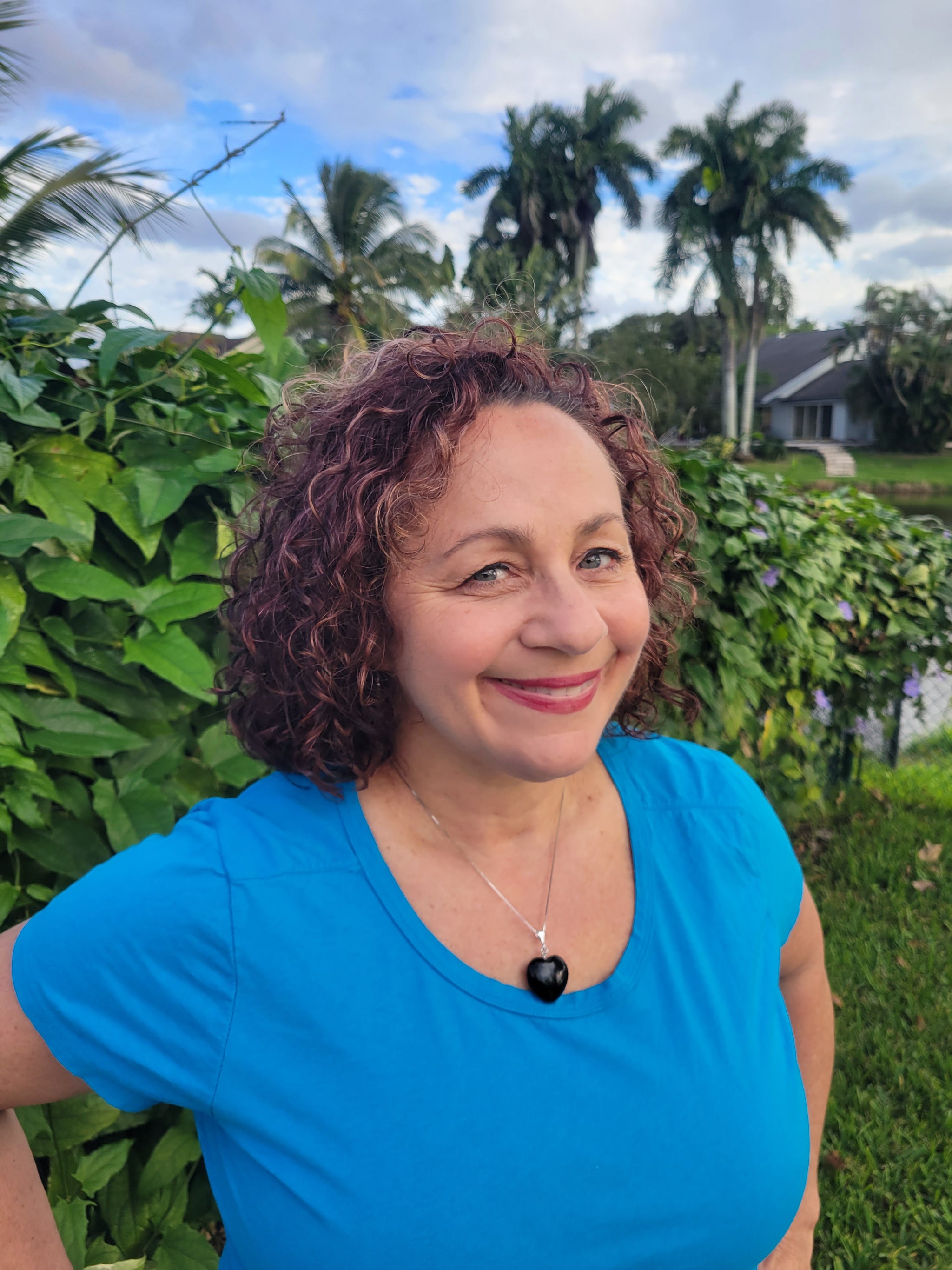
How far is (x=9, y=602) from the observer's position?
1.34 meters

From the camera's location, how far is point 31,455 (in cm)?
145

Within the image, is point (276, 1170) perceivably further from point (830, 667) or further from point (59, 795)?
point (830, 667)

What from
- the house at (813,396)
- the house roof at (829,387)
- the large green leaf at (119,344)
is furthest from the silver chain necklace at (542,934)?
the house roof at (829,387)

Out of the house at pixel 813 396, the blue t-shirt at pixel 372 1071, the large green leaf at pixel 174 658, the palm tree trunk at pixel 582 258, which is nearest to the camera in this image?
the blue t-shirt at pixel 372 1071

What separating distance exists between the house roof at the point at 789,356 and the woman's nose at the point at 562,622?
52.5m

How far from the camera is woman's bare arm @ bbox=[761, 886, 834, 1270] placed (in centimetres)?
143

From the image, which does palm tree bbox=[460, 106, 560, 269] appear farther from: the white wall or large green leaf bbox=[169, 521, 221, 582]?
large green leaf bbox=[169, 521, 221, 582]

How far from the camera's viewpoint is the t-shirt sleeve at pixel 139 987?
3.32ft

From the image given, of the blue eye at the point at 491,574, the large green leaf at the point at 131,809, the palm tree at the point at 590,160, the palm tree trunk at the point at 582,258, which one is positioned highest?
the palm tree at the point at 590,160

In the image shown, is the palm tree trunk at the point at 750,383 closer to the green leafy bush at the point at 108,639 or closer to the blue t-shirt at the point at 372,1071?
the green leafy bush at the point at 108,639

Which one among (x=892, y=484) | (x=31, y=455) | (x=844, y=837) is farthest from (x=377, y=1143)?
(x=892, y=484)

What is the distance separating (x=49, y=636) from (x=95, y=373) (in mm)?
481

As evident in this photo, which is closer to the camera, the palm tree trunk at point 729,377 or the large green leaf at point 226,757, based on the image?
the large green leaf at point 226,757

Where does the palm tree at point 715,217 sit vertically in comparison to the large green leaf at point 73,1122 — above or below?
above
